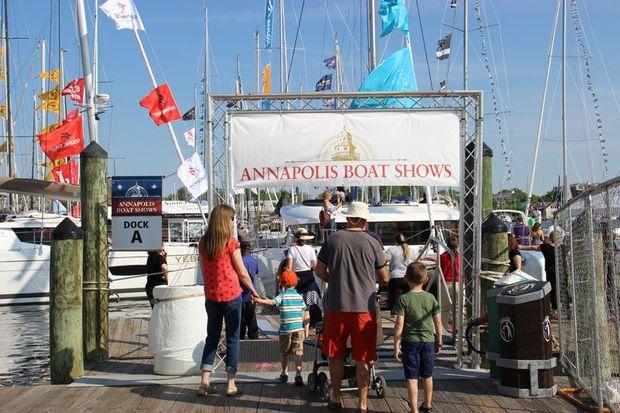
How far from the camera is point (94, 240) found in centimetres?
985

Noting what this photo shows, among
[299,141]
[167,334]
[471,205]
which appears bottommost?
[167,334]

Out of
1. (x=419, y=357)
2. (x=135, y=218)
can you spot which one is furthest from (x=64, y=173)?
(x=419, y=357)

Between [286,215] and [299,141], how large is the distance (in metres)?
9.86

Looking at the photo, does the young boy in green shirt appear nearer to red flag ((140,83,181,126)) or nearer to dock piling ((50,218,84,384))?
dock piling ((50,218,84,384))

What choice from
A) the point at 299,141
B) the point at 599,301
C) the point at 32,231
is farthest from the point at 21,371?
the point at 32,231

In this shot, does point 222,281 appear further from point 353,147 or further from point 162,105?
point 162,105

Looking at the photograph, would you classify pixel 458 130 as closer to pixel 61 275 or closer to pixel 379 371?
pixel 379 371

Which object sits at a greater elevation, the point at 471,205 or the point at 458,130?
the point at 458,130

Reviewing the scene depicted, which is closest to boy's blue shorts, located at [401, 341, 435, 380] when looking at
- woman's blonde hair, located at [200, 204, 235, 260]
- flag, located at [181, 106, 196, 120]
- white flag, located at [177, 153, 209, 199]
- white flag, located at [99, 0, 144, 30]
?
woman's blonde hair, located at [200, 204, 235, 260]

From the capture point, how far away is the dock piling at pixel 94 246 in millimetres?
9812

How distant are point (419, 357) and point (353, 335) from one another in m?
0.59

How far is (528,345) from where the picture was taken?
24.7 ft

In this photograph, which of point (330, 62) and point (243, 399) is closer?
point (243, 399)

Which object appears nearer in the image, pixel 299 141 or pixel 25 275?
pixel 299 141
